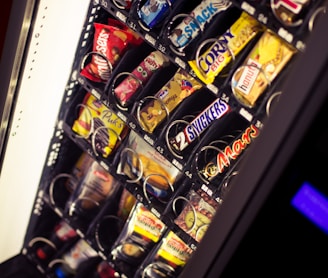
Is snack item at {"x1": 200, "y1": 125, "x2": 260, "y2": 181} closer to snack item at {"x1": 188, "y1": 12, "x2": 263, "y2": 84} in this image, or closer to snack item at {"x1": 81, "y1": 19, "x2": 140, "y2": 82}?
snack item at {"x1": 188, "y1": 12, "x2": 263, "y2": 84}

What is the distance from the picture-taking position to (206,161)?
1784 millimetres

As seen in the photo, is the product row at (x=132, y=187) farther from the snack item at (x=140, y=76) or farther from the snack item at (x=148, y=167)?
the snack item at (x=140, y=76)

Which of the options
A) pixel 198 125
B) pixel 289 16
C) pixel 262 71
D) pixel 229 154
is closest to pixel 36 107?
pixel 198 125

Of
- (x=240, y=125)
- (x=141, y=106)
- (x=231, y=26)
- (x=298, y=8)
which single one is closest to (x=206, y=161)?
(x=240, y=125)

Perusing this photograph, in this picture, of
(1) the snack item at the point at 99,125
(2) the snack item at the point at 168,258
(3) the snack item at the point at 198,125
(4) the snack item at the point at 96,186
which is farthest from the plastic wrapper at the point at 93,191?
(3) the snack item at the point at 198,125

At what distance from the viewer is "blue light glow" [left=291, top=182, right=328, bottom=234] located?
1183 millimetres

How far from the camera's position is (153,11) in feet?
5.69

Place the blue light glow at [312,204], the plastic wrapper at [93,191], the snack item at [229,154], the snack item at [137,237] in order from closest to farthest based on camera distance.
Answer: the blue light glow at [312,204] → the snack item at [229,154] → the snack item at [137,237] → the plastic wrapper at [93,191]

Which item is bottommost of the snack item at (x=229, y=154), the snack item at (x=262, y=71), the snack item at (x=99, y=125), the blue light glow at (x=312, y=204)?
the snack item at (x=99, y=125)

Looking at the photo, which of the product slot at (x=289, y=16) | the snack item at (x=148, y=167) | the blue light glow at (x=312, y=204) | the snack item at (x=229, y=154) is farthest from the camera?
the snack item at (x=148, y=167)

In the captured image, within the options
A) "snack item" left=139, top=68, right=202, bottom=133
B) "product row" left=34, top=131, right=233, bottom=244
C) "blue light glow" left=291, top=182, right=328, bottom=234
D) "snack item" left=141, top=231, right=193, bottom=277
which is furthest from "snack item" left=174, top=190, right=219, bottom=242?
"blue light glow" left=291, top=182, right=328, bottom=234

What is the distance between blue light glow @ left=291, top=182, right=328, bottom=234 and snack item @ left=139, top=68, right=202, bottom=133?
2.35 ft

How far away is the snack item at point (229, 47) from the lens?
5.47 feet

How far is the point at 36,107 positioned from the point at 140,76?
40 centimetres
